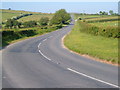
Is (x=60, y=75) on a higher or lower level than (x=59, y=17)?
lower

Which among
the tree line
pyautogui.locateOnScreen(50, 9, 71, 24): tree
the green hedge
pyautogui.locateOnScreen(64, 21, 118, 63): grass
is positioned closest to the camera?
pyautogui.locateOnScreen(64, 21, 118, 63): grass

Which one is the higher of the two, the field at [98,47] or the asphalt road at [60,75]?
the field at [98,47]

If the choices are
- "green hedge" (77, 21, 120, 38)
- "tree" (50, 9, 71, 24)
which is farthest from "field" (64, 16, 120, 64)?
"tree" (50, 9, 71, 24)

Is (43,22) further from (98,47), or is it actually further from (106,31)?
(98,47)

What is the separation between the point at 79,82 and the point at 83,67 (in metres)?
3.90

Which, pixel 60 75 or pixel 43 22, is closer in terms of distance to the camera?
pixel 60 75

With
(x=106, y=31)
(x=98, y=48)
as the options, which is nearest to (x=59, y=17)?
(x=106, y=31)

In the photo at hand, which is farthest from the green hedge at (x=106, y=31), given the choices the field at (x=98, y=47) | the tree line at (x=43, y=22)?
the tree line at (x=43, y=22)

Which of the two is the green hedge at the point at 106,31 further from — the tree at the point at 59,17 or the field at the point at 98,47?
the tree at the point at 59,17

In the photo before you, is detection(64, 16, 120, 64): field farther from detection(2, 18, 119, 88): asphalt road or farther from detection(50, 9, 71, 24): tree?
detection(50, 9, 71, 24): tree

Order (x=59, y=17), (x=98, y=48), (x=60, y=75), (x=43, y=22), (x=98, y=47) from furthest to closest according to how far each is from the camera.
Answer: (x=59, y=17), (x=43, y=22), (x=98, y=47), (x=98, y=48), (x=60, y=75)

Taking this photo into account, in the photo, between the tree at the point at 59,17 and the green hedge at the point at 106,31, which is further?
the tree at the point at 59,17

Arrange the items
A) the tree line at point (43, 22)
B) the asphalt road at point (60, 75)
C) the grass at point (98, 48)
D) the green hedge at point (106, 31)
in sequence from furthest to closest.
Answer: the tree line at point (43, 22), the green hedge at point (106, 31), the grass at point (98, 48), the asphalt road at point (60, 75)

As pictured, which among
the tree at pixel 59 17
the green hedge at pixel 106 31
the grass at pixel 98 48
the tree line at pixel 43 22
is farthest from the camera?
the tree at pixel 59 17
